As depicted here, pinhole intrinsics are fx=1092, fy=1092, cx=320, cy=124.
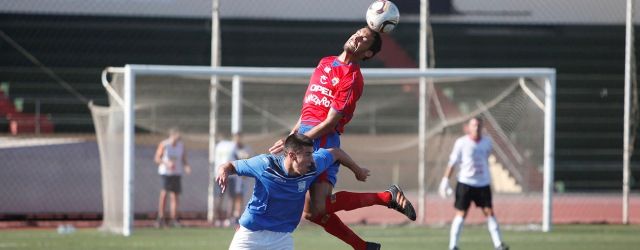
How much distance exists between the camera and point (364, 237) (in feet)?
53.2

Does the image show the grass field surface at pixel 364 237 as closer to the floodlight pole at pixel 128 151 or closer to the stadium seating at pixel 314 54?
the floodlight pole at pixel 128 151

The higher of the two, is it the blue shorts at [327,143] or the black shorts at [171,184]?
the blue shorts at [327,143]

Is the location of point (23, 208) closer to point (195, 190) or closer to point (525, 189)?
point (195, 190)

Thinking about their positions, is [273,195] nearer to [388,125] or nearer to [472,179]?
[472,179]

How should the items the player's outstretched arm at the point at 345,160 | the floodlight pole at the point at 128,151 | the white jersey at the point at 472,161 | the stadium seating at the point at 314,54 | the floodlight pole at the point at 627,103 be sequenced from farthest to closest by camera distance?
1. the stadium seating at the point at 314,54
2. the floodlight pole at the point at 627,103
3. the floodlight pole at the point at 128,151
4. the white jersey at the point at 472,161
5. the player's outstretched arm at the point at 345,160

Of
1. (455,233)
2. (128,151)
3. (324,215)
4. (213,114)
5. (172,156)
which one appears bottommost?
(455,233)

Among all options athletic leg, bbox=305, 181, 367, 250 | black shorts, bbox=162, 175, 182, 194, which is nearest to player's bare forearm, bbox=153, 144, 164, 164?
black shorts, bbox=162, 175, 182, 194

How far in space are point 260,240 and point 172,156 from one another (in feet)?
37.4

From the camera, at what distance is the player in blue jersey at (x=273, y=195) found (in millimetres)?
7477

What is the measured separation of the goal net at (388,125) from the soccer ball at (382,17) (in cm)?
827

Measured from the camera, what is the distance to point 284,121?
1966 centimetres

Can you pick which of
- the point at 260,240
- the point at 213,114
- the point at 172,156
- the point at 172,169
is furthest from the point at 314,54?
the point at 260,240

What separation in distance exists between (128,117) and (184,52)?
7.80 metres

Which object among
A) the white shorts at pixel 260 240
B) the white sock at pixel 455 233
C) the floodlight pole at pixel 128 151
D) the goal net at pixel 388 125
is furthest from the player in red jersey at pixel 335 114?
the goal net at pixel 388 125
